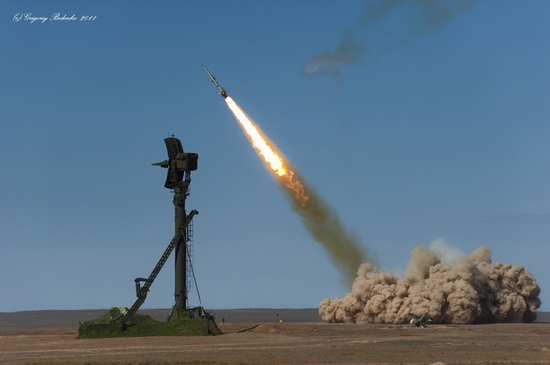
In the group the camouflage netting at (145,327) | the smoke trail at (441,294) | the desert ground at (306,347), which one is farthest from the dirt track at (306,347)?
the smoke trail at (441,294)

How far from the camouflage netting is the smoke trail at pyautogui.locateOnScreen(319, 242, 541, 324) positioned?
22.7 m

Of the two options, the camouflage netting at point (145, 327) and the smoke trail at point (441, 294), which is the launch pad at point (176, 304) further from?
the smoke trail at point (441, 294)

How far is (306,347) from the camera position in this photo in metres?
69.2

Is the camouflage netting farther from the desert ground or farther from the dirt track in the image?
the dirt track

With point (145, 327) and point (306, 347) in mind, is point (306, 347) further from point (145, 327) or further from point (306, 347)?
point (145, 327)

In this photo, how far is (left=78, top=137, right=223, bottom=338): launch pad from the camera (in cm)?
8138

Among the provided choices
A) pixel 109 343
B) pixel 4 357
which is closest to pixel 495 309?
pixel 109 343

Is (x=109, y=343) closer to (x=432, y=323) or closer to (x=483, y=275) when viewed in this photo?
(x=432, y=323)

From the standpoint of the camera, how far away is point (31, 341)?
265 feet

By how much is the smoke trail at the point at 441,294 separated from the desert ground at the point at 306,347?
588cm

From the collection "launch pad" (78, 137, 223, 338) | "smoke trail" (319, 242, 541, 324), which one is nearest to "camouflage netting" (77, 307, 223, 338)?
"launch pad" (78, 137, 223, 338)

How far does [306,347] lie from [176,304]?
63.3ft

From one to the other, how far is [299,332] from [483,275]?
26.6m

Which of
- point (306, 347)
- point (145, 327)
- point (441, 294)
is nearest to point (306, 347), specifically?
point (306, 347)
